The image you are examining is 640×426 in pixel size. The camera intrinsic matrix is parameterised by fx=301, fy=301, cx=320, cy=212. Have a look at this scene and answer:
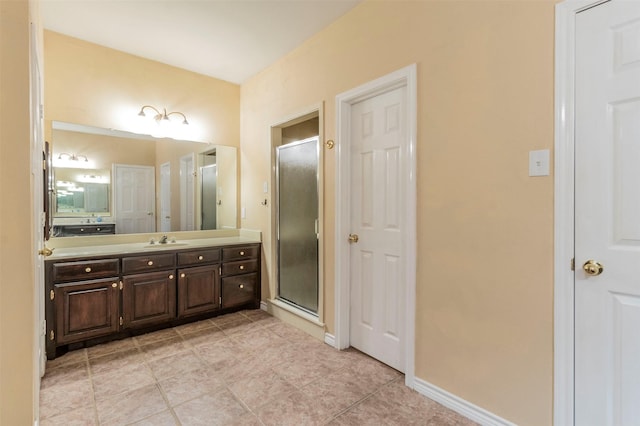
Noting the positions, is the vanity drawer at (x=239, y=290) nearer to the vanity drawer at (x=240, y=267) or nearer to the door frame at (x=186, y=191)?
the vanity drawer at (x=240, y=267)

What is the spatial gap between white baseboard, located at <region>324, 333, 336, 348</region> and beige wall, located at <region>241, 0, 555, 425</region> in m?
0.83

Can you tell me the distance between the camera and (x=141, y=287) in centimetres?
280

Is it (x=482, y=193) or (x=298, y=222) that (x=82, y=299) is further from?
(x=482, y=193)

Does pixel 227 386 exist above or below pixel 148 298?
below

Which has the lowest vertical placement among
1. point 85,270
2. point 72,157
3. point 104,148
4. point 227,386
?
point 227,386

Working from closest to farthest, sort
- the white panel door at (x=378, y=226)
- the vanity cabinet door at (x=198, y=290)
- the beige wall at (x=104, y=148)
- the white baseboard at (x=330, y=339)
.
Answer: the white panel door at (x=378, y=226), the white baseboard at (x=330, y=339), the beige wall at (x=104, y=148), the vanity cabinet door at (x=198, y=290)

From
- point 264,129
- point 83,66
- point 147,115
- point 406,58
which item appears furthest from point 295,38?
point 83,66

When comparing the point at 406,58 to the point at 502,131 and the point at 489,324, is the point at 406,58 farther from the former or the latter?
the point at 489,324

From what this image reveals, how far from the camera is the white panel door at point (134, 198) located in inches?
125

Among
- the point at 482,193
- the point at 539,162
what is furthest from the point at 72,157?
the point at 539,162
